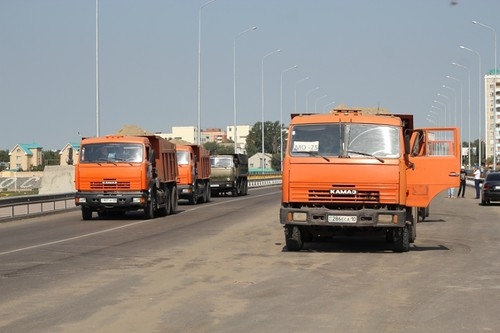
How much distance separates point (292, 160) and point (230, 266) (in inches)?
112

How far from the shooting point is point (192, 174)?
40094 mm

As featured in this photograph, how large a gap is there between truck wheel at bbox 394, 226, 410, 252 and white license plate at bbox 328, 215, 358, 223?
0.98 meters

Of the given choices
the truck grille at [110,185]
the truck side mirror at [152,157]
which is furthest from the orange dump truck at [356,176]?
the truck side mirror at [152,157]

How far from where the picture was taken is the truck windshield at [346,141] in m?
16.5

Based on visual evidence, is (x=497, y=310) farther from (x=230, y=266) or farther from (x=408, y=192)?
(x=408, y=192)

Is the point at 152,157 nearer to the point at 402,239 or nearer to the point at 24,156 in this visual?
the point at 402,239

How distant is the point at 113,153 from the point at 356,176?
43.4ft

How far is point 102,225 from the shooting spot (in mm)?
25844

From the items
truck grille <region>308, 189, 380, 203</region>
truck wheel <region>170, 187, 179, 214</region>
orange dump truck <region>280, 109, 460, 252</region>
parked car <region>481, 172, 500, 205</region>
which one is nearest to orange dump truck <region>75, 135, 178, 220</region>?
truck wheel <region>170, 187, 179, 214</region>

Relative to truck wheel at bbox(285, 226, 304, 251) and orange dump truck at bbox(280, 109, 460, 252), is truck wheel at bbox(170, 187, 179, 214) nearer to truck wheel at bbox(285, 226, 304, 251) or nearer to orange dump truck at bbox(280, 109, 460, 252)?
orange dump truck at bbox(280, 109, 460, 252)

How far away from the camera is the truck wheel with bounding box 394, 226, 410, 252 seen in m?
16.6

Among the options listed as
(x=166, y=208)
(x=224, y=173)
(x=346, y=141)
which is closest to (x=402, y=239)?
(x=346, y=141)

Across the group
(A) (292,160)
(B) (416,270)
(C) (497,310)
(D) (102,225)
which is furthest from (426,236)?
(C) (497,310)

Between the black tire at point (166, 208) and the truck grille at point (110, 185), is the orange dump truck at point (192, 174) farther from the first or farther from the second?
the truck grille at point (110, 185)
